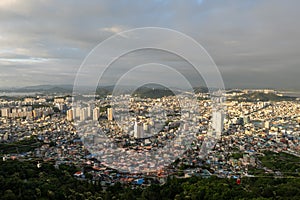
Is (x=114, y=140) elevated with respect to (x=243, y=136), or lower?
elevated

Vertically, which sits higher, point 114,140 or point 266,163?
point 114,140

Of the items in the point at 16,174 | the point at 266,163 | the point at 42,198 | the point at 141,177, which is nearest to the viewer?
the point at 42,198

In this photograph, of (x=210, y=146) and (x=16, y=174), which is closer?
(x=16, y=174)

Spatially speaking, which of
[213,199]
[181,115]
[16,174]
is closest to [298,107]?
[181,115]

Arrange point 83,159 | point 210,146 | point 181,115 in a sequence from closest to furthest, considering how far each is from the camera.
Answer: point 181,115 < point 83,159 < point 210,146

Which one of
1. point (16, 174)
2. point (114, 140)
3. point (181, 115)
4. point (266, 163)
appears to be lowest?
point (266, 163)

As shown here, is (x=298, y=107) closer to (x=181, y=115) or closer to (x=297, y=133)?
(x=297, y=133)

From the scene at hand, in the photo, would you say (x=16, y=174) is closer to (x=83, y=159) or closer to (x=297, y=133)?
(x=83, y=159)

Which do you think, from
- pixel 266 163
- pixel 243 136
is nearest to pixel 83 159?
pixel 266 163

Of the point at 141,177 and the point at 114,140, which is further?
the point at 114,140
